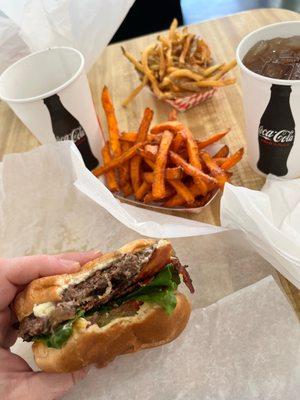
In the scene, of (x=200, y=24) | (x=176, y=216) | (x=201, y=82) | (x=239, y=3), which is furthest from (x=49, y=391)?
(x=239, y=3)

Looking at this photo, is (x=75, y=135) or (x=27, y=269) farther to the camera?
(x=75, y=135)

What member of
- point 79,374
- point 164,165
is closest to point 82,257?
point 79,374

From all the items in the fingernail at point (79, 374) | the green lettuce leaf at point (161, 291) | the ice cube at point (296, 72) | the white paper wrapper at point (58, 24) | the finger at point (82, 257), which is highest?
the white paper wrapper at point (58, 24)

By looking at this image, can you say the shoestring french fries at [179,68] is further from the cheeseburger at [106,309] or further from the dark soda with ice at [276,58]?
the cheeseburger at [106,309]

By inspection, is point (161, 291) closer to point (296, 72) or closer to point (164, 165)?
point (164, 165)

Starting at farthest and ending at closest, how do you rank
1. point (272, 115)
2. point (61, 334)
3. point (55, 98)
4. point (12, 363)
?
point (55, 98)
point (272, 115)
point (12, 363)
point (61, 334)

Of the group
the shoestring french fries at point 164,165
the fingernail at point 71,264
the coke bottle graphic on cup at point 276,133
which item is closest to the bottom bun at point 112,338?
the fingernail at point 71,264

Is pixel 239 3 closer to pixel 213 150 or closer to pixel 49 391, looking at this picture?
pixel 213 150

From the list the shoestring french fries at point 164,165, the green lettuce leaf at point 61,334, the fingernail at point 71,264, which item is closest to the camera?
the green lettuce leaf at point 61,334
